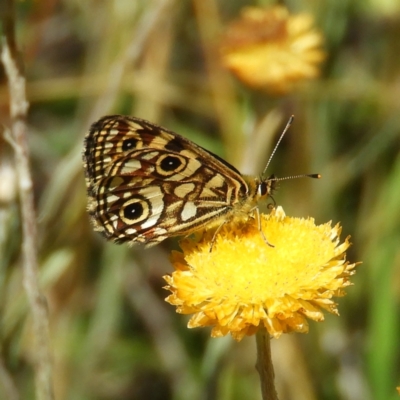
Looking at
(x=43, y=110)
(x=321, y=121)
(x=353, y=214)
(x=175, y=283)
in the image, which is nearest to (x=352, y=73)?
(x=321, y=121)

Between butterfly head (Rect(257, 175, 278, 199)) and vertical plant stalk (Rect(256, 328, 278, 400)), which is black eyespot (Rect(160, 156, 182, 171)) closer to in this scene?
butterfly head (Rect(257, 175, 278, 199))

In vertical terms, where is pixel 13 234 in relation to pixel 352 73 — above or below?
below

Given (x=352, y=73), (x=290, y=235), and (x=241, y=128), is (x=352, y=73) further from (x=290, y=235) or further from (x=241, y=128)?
(x=290, y=235)

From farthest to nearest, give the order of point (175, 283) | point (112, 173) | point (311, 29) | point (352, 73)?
point (352, 73), point (311, 29), point (112, 173), point (175, 283)

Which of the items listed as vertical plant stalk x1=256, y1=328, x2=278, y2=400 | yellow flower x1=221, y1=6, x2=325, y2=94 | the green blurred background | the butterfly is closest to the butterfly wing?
the butterfly

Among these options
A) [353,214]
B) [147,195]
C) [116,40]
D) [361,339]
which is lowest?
[361,339]

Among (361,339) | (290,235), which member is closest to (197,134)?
(361,339)

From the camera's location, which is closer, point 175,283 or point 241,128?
point 175,283

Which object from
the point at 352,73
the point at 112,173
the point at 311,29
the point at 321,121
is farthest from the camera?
the point at 352,73
